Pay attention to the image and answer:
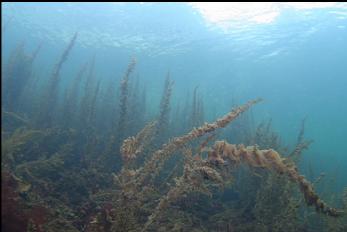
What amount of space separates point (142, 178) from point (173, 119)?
38.7ft

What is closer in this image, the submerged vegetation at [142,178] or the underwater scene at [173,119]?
the submerged vegetation at [142,178]

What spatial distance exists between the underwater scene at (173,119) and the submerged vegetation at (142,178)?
31 mm

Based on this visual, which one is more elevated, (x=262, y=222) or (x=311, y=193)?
(x=311, y=193)

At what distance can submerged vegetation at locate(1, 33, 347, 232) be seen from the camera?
381 centimetres

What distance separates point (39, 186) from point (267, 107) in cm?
5173

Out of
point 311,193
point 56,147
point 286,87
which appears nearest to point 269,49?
point 286,87

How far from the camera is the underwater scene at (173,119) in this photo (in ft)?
13.2

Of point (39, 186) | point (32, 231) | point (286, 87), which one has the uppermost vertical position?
point (32, 231)

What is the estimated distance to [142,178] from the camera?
13.3 ft

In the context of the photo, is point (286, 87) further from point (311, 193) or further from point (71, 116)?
point (311, 193)

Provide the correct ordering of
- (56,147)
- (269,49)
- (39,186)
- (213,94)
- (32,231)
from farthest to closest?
(213,94)
(269,49)
(56,147)
(39,186)
(32,231)

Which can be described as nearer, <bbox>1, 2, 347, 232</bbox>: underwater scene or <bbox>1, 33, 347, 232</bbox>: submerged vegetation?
<bbox>1, 33, 347, 232</bbox>: submerged vegetation

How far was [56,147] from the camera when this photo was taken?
37.1 ft

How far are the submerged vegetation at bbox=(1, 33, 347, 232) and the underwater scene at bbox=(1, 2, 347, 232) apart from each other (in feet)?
0.10
